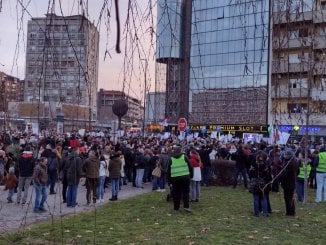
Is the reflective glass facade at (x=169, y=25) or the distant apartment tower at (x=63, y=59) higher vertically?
the reflective glass facade at (x=169, y=25)

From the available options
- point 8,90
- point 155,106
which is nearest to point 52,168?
point 155,106

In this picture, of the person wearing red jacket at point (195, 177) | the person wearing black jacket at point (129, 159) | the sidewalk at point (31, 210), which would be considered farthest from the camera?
the person wearing black jacket at point (129, 159)

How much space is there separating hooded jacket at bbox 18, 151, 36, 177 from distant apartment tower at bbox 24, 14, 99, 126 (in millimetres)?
10936

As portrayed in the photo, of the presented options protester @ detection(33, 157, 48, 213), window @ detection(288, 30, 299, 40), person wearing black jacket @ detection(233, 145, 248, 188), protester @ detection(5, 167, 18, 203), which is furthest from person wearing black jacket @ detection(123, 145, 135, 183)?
window @ detection(288, 30, 299, 40)

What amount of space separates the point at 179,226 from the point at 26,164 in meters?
5.75

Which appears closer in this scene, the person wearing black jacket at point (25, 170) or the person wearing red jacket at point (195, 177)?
the person wearing black jacket at point (25, 170)

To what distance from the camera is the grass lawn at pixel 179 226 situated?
9.57 m

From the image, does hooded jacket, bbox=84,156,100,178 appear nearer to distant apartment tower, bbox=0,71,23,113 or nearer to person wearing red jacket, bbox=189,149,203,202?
person wearing red jacket, bbox=189,149,203,202

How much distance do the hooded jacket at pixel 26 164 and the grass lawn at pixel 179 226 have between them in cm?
249

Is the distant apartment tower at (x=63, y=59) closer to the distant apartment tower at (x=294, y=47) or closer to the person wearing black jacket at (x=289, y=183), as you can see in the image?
the distant apartment tower at (x=294, y=47)

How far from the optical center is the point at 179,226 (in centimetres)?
1105

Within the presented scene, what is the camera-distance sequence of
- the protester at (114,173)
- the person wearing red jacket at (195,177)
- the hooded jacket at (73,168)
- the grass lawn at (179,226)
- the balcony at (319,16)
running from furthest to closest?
1. the protester at (114,173)
2. the person wearing red jacket at (195,177)
3. the hooded jacket at (73,168)
4. the grass lawn at (179,226)
5. the balcony at (319,16)

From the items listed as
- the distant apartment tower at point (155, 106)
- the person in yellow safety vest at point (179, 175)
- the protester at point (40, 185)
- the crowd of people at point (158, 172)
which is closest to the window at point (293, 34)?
the distant apartment tower at point (155, 106)

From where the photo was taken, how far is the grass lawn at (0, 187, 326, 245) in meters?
9.57
